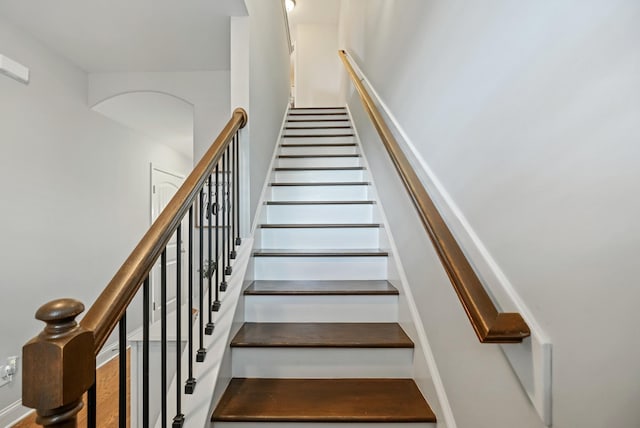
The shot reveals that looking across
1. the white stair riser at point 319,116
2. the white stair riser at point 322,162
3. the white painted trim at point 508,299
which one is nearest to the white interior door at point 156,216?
the white stair riser at point 322,162

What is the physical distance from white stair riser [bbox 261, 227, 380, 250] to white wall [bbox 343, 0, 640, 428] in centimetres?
106

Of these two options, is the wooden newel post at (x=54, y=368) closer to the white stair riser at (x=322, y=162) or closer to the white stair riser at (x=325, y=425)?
the white stair riser at (x=325, y=425)

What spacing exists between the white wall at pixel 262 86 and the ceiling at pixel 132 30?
25 centimetres

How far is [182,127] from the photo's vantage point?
4086 mm

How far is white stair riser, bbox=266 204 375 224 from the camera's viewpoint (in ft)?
8.25

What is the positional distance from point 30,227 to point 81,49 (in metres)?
1.37

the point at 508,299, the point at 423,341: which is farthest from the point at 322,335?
the point at 508,299

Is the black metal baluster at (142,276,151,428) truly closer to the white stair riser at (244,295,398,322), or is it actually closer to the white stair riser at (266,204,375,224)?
the white stair riser at (244,295,398,322)

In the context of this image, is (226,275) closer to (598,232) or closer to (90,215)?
(598,232)

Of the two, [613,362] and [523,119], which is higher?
[523,119]

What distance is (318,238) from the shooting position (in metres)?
2.31

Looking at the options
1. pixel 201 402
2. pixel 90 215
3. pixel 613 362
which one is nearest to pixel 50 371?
pixel 201 402

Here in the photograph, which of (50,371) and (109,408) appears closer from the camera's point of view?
(50,371)

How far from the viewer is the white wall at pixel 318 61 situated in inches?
256
